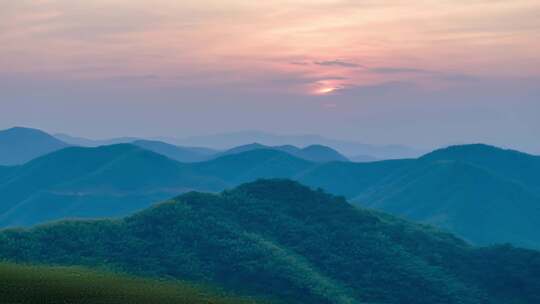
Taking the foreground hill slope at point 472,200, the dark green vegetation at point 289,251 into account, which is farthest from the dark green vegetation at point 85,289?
the foreground hill slope at point 472,200

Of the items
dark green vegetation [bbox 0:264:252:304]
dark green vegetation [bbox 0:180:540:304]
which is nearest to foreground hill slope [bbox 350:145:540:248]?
dark green vegetation [bbox 0:180:540:304]

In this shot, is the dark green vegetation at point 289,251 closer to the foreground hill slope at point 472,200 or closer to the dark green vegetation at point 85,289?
the dark green vegetation at point 85,289

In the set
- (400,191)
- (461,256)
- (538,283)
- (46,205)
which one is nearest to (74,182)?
(46,205)

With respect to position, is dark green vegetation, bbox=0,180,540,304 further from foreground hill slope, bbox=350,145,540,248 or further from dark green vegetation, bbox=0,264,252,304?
foreground hill slope, bbox=350,145,540,248

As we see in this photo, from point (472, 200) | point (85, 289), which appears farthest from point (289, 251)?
point (472, 200)

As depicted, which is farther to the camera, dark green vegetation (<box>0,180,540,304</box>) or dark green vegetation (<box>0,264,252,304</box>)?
dark green vegetation (<box>0,180,540,304</box>)

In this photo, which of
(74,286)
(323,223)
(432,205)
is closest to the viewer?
(74,286)

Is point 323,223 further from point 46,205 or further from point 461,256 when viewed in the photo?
point 46,205
